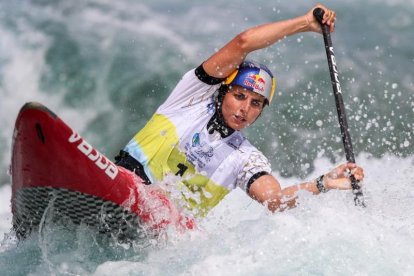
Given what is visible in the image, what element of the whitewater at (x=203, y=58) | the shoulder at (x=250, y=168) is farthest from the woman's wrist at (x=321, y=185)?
the whitewater at (x=203, y=58)

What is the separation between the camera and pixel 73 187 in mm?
→ 4086

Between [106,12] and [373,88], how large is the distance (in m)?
4.69

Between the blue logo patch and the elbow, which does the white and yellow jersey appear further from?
the elbow

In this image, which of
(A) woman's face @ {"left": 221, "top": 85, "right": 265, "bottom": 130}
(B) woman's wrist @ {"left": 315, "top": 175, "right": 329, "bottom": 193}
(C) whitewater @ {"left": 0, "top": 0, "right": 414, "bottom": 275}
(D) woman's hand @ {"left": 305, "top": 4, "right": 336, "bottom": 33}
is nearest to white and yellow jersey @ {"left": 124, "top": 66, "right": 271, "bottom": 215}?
(A) woman's face @ {"left": 221, "top": 85, "right": 265, "bottom": 130}

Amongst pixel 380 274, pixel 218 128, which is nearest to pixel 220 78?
pixel 218 128

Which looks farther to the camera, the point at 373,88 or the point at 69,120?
the point at 373,88

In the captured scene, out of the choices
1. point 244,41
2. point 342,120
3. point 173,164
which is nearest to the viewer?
point 244,41

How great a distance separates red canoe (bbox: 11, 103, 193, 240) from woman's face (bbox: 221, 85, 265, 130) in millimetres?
723

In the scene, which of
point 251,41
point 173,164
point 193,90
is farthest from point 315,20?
point 173,164

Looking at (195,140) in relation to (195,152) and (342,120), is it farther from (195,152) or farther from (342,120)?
(342,120)

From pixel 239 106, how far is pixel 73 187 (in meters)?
1.31

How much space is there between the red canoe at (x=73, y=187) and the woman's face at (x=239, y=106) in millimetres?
723

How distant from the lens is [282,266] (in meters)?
3.95

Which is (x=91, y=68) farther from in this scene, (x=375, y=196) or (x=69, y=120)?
(x=375, y=196)
